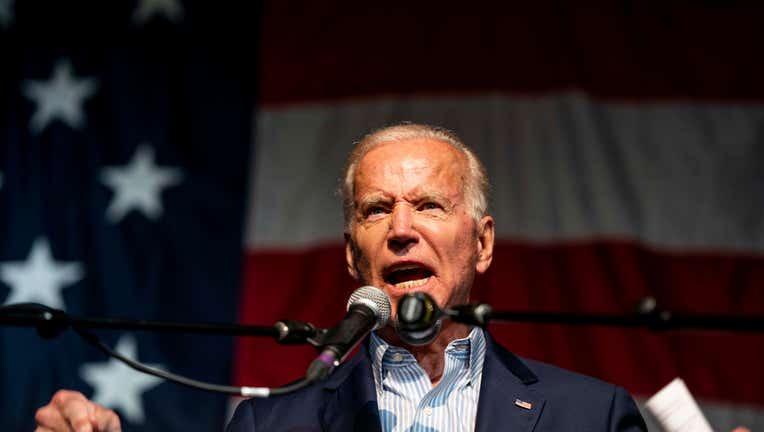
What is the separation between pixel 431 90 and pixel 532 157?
1.54 feet

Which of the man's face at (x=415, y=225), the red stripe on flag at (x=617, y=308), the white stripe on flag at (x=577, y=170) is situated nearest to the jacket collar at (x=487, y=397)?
the man's face at (x=415, y=225)

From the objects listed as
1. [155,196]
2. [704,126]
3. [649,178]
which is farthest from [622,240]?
[155,196]

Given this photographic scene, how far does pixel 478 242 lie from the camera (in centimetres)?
238

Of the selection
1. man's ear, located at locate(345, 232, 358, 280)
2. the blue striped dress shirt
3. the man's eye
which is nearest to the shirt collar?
the blue striped dress shirt

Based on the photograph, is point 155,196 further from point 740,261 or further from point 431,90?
point 740,261

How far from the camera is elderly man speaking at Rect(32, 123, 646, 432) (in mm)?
2082

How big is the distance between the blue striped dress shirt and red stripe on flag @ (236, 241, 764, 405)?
3.29ft

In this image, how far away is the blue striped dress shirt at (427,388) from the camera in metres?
2.08

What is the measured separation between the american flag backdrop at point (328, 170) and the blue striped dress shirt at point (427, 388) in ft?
3.47

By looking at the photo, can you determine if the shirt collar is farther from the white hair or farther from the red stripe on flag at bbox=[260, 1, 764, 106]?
the red stripe on flag at bbox=[260, 1, 764, 106]

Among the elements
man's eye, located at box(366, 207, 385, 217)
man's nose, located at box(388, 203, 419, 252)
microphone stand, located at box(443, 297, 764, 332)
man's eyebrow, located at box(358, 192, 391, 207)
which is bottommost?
microphone stand, located at box(443, 297, 764, 332)

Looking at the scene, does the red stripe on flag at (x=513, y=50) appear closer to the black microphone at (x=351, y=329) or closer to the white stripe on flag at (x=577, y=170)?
the white stripe on flag at (x=577, y=170)

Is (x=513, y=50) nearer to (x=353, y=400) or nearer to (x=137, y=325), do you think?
(x=353, y=400)

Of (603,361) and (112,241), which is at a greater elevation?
(112,241)
